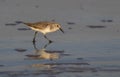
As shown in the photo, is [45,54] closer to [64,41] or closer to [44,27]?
[64,41]

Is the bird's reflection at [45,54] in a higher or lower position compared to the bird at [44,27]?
lower

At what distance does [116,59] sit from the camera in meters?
16.0

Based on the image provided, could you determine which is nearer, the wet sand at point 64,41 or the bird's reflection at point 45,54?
the wet sand at point 64,41

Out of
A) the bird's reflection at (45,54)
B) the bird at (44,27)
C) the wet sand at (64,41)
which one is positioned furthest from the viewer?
the bird at (44,27)

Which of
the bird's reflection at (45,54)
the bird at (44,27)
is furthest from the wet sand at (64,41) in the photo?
the bird at (44,27)

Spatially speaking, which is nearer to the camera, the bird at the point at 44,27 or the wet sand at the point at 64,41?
the wet sand at the point at 64,41

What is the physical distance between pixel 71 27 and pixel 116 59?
4512mm

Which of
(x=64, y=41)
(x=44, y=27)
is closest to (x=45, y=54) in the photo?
(x=64, y=41)

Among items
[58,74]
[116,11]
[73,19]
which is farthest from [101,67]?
[116,11]

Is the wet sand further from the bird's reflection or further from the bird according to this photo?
the bird

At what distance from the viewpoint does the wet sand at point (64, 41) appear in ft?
48.8

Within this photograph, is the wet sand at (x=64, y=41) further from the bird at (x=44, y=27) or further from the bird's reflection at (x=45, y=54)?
the bird at (x=44, y=27)

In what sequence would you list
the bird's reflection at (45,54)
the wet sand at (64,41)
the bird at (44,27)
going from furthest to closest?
the bird at (44,27), the bird's reflection at (45,54), the wet sand at (64,41)

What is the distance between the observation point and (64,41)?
60.0ft
